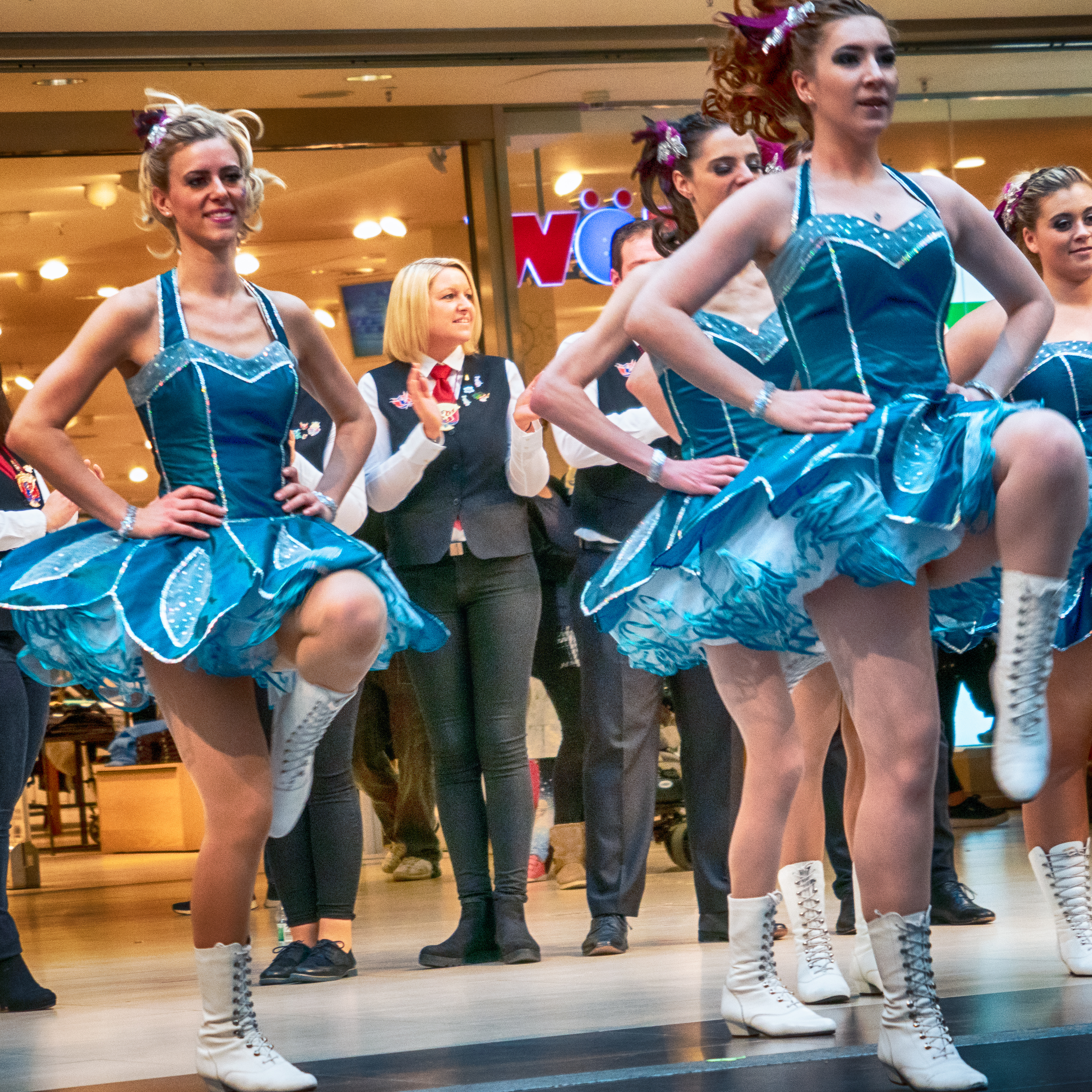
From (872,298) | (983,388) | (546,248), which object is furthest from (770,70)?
(546,248)

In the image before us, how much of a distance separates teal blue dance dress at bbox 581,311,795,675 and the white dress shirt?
101 centimetres

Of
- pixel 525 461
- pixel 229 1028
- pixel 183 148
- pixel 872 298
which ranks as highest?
pixel 183 148

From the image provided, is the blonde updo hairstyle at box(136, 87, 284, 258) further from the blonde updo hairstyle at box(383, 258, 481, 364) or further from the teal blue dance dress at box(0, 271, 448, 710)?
the blonde updo hairstyle at box(383, 258, 481, 364)

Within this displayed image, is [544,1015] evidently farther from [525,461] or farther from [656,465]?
[525,461]

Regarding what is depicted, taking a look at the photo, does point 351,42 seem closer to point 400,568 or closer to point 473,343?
point 473,343

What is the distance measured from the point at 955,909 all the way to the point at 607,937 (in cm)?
94

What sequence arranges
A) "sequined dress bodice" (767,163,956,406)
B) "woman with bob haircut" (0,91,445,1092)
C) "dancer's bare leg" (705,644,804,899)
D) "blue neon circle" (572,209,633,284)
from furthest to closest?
"blue neon circle" (572,209,633,284) < "dancer's bare leg" (705,644,804,899) < "woman with bob haircut" (0,91,445,1092) < "sequined dress bodice" (767,163,956,406)

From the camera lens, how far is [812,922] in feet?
10.3

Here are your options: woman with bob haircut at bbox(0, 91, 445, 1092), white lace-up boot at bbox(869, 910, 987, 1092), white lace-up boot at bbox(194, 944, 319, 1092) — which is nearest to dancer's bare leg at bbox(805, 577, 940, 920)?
white lace-up boot at bbox(869, 910, 987, 1092)

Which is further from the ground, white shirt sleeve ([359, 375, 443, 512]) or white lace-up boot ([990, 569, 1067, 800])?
white shirt sleeve ([359, 375, 443, 512])

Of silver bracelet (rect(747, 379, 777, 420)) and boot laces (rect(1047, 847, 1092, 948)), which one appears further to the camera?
boot laces (rect(1047, 847, 1092, 948))

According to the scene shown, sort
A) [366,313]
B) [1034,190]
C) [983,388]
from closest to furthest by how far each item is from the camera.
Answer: [983,388], [1034,190], [366,313]

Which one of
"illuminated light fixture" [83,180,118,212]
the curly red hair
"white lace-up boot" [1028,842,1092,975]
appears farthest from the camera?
"illuminated light fixture" [83,180,118,212]

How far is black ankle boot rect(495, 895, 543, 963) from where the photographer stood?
13.3ft
